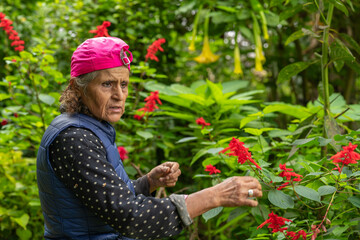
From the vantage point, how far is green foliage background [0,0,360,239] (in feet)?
6.25

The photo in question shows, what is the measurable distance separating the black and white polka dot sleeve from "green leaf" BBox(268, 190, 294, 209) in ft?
1.12

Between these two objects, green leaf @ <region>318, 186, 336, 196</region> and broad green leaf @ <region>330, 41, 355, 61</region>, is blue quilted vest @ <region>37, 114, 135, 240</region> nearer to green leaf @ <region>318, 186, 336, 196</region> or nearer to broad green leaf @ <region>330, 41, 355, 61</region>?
green leaf @ <region>318, 186, 336, 196</region>

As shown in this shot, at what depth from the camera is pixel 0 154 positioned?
A: 2.96 m

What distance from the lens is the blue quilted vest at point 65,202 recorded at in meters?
1.53

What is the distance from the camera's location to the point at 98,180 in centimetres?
141

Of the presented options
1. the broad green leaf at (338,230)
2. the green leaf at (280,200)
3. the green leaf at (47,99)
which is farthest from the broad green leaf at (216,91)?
the broad green leaf at (338,230)

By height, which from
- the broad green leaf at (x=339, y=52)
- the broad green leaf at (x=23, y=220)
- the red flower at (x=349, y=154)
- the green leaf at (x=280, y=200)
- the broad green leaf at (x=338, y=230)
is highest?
the broad green leaf at (x=339, y=52)

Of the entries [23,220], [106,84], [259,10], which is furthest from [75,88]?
[259,10]

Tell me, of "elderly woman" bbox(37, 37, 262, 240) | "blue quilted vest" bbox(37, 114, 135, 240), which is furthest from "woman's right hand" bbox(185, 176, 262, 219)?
"blue quilted vest" bbox(37, 114, 135, 240)

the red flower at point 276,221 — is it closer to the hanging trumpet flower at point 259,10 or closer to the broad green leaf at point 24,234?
the hanging trumpet flower at point 259,10

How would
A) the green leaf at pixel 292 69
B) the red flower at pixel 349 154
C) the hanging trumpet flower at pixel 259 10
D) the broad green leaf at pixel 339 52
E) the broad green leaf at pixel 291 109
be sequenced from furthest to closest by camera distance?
the hanging trumpet flower at pixel 259 10
the broad green leaf at pixel 291 109
the green leaf at pixel 292 69
the broad green leaf at pixel 339 52
the red flower at pixel 349 154

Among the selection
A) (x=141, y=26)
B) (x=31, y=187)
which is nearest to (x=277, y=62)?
(x=141, y=26)

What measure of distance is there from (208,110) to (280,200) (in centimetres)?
130

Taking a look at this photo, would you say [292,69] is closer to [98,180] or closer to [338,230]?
[338,230]
